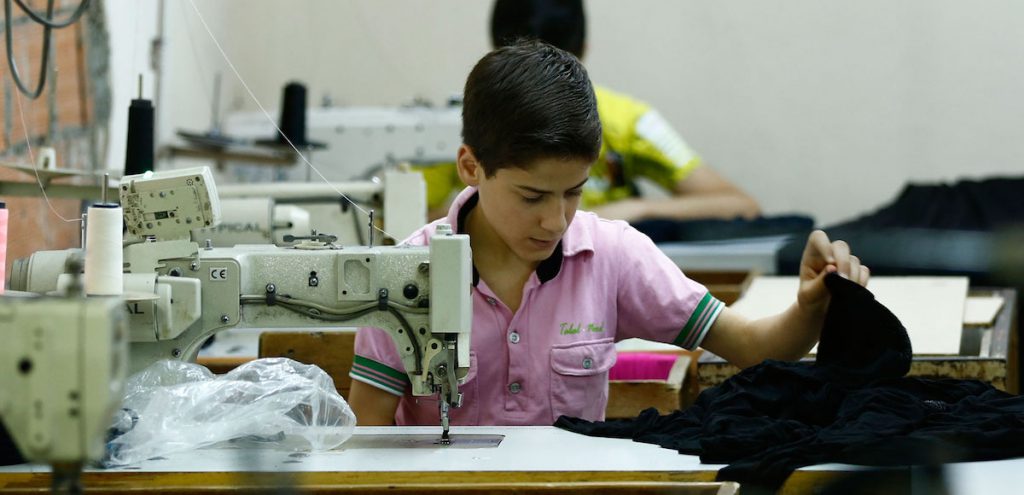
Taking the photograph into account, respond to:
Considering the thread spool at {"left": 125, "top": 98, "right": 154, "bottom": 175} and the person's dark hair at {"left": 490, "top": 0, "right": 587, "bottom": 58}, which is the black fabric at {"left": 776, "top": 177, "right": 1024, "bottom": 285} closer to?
the person's dark hair at {"left": 490, "top": 0, "right": 587, "bottom": 58}

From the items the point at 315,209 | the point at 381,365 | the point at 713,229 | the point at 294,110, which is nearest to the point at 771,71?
the point at 713,229

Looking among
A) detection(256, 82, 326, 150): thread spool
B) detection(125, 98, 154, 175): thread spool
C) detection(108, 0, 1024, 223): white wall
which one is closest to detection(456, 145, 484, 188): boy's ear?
detection(125, 98, 154, 175): thread spool

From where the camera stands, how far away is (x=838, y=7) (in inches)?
200

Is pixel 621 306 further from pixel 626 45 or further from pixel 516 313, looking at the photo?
pixel 626 45

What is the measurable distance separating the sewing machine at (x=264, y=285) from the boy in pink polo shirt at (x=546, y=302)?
182 millimetres

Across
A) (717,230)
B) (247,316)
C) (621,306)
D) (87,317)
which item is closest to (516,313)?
(621,306)

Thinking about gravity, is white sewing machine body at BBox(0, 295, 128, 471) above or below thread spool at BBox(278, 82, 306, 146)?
below

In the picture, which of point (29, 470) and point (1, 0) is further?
point (1, 0)

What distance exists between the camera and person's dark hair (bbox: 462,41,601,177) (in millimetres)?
1777

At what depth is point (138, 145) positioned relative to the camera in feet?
7.67

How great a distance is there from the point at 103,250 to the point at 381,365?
48cm

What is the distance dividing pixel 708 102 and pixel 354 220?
8.06ft

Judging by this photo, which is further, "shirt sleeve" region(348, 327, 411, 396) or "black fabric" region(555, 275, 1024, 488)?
"shirt sleeve" region(348, 327, 411, 396)

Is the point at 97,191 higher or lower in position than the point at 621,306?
higher
